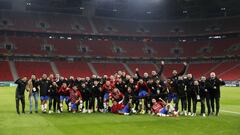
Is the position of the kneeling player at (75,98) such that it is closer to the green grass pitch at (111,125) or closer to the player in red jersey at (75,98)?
the player in red jersey at (75,98)

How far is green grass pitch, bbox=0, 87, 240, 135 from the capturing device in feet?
46.5

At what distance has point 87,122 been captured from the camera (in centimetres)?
1683

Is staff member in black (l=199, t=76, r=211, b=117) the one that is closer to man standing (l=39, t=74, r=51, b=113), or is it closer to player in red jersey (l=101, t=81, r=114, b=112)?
player in red jersey (l=101, t=81, r=114, b=112)

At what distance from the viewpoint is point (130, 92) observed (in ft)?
67.1

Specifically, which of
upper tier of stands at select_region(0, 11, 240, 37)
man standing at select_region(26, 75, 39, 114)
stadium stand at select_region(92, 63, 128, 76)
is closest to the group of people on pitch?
man standing at select_region(26, 75, 39, 114)

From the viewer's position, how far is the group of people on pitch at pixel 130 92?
19641mm

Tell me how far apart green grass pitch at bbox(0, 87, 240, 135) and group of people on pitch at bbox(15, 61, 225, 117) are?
4.07ft

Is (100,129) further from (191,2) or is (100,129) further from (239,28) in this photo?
(239,28)

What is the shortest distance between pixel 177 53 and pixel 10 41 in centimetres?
4051

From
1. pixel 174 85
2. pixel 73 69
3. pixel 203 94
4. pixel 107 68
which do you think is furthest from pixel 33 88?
pixel 107 68

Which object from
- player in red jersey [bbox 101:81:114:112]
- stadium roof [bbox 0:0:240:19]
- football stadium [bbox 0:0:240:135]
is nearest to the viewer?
player in red jersey [bbox 101:81:114:112]

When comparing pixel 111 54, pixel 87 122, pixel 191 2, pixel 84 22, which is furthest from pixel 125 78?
pixel 84 22

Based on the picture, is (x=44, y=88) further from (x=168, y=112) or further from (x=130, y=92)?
(x=168, y=112)

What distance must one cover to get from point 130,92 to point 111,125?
4810 mm
